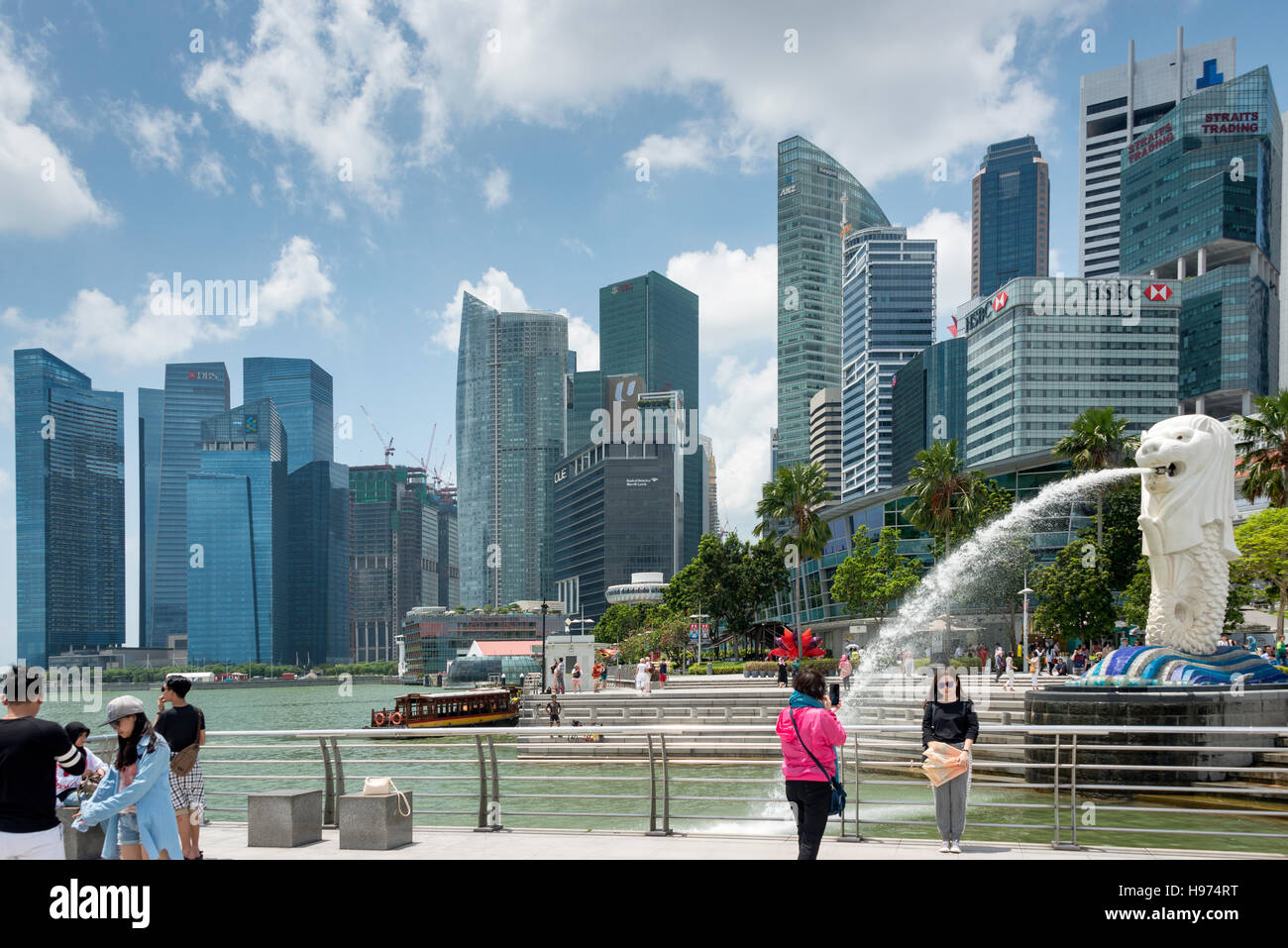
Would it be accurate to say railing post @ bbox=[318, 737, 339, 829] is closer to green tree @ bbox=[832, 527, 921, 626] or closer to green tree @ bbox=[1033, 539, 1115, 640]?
green tree @ bbox=[1033, 539, 1115, 640]

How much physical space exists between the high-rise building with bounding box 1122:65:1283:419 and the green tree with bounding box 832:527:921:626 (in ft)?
398

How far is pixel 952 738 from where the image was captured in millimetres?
9969

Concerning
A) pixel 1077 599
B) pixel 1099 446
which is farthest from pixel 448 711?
pixel 1099 446

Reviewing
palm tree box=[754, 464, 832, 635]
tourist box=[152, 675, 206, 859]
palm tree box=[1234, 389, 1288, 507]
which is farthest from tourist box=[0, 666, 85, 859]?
palm tree box=[754, 464, 832, 635]

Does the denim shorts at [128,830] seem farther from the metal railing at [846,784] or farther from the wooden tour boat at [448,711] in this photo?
the wooden tour boat at [448,711]

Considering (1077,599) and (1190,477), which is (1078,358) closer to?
(1077,599)

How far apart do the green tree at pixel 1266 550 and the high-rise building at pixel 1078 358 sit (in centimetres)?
10965

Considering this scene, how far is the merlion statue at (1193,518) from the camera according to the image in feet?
76.8

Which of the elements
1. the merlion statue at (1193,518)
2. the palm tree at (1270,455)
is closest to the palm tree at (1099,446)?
the palm tree at (1270,455)

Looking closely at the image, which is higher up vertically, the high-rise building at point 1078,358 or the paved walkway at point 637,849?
the high-rise building at point 1078,358

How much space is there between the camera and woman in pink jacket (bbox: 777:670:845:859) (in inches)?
317

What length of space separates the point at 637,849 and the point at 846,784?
37.6 feet
